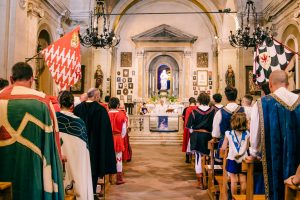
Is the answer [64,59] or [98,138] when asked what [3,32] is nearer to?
[64,59]

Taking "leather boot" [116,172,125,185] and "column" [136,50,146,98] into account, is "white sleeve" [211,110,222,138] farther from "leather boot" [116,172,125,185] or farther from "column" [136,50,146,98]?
"column" [136,50,146,98]

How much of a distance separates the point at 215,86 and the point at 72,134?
16.6m

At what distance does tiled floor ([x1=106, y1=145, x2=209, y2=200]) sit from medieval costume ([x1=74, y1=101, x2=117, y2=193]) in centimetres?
124

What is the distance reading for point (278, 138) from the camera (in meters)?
3.34

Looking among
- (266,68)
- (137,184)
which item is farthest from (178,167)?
(266,68)

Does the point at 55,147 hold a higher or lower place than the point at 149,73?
lower

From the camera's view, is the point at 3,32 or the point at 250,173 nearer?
the point at 250,173

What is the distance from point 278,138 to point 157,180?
4151mm

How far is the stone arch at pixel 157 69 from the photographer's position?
2073 centimetres

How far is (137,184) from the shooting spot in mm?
6781

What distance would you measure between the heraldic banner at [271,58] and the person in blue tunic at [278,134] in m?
3.59

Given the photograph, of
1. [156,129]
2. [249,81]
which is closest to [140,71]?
[156,129]

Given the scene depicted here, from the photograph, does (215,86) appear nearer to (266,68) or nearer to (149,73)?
(149,73)

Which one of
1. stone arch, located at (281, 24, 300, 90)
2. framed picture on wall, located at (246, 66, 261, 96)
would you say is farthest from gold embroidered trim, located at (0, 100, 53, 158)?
framed picture on wall, located at (246, 66, 261, 96)
